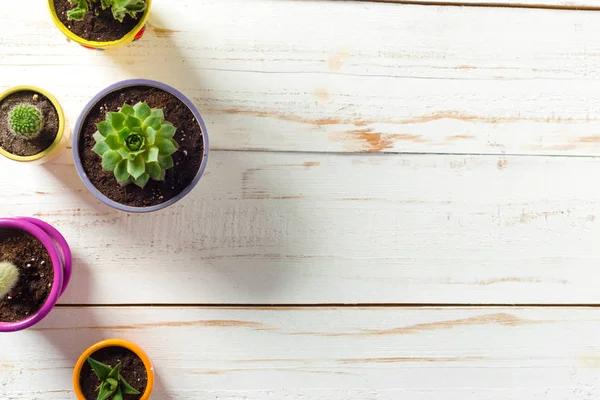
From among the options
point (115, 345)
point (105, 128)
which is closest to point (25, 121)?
point (105, 128)

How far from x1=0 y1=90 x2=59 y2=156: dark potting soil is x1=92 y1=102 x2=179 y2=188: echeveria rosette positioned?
158mm

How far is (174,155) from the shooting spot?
0.95 meters

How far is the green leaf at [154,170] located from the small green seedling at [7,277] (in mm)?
261

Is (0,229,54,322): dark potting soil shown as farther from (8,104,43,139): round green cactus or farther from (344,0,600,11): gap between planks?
(344,0,600,11): gap between planks

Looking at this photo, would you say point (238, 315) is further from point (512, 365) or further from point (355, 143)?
point (512, 365)

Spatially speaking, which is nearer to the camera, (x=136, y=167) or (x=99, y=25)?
(x=136, y=167)

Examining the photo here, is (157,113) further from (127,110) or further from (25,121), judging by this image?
(25,121)

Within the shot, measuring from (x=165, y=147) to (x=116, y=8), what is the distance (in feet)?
0.80

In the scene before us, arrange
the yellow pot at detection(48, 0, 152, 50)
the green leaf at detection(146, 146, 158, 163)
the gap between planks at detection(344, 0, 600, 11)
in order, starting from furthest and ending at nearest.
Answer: the gap between planks at detection(344, 0, 600, 11) < the yellow pot at detection(48, 0, 152, 50) < the green leaf at detection(146, 146, 158, 163)

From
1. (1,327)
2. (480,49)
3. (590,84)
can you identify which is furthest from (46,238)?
(590,84)

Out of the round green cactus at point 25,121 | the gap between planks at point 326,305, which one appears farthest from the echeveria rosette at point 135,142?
the gap between planks at point 326,305

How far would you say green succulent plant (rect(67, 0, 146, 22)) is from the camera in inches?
35.9

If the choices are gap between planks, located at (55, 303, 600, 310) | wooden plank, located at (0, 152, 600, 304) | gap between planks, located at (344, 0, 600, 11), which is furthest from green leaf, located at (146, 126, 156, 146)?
gap between planks, located at (344, 0, 600, 11)

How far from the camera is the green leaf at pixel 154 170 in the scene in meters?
0.87
